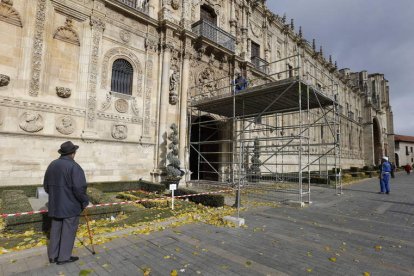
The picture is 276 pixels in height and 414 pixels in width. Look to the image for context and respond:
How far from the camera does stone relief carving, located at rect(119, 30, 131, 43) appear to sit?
1257cm

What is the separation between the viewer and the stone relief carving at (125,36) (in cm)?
1257

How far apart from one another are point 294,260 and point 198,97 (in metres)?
12.5

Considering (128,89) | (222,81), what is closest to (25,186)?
(128,89)

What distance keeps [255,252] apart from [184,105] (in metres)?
11.0

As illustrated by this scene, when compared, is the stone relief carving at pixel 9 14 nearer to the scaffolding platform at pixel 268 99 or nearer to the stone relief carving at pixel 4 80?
the stone relief carving at pixel 4 80

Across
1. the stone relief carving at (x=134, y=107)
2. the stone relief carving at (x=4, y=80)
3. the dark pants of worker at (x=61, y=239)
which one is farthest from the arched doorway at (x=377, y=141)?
the dark pants of worker at (x=61, y=239)

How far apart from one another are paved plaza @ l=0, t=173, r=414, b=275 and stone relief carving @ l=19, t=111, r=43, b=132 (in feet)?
21.8

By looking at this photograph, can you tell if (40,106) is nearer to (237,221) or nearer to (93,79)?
(93,79)

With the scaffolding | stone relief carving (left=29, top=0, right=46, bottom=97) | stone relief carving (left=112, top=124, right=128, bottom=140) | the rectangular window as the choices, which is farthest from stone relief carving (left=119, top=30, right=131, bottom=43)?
the rectangular window

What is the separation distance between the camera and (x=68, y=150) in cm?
422

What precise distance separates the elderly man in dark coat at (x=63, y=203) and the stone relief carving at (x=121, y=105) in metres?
8.45

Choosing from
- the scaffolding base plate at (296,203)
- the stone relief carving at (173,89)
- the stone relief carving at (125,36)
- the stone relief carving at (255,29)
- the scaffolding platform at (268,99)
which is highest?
the stone relief carving at (255,29)

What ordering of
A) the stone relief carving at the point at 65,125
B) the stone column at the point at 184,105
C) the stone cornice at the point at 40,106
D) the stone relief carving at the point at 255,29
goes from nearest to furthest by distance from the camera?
the stone cornice at the point at 40,106 → the stone relief carving at the point at 65,125 → the stone column at the point at 184,105 → the stone relief carving at the point at 255,29

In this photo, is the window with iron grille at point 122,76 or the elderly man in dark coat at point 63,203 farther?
the window with iron grille at point 122,76
